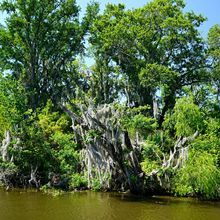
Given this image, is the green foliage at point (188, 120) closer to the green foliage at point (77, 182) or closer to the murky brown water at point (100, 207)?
the murky brown water at point (100, 207)

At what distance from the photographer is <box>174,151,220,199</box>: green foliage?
19.1m

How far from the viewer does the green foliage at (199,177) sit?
62.7ft

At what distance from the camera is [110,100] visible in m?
37.9

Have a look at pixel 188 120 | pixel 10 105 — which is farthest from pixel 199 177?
pixel 10 105

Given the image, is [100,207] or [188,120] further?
[188,120]

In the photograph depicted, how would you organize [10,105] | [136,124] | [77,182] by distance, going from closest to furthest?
[77,182] < [136,124] < [10,105]

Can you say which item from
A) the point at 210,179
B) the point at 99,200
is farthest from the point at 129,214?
the point at 210,179

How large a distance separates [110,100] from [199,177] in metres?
19.7

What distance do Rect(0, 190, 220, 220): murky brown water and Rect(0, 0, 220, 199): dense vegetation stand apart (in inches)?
57.3

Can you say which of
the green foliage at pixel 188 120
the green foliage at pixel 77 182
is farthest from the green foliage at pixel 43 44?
the green foliage at pixel 188 120

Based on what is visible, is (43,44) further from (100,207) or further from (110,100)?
(100,207)

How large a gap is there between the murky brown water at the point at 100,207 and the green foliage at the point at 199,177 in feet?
1.98

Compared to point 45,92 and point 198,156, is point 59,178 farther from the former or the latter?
point 45,92

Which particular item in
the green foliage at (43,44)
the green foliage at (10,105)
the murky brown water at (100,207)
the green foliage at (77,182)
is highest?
the green foliage at (43,44)
